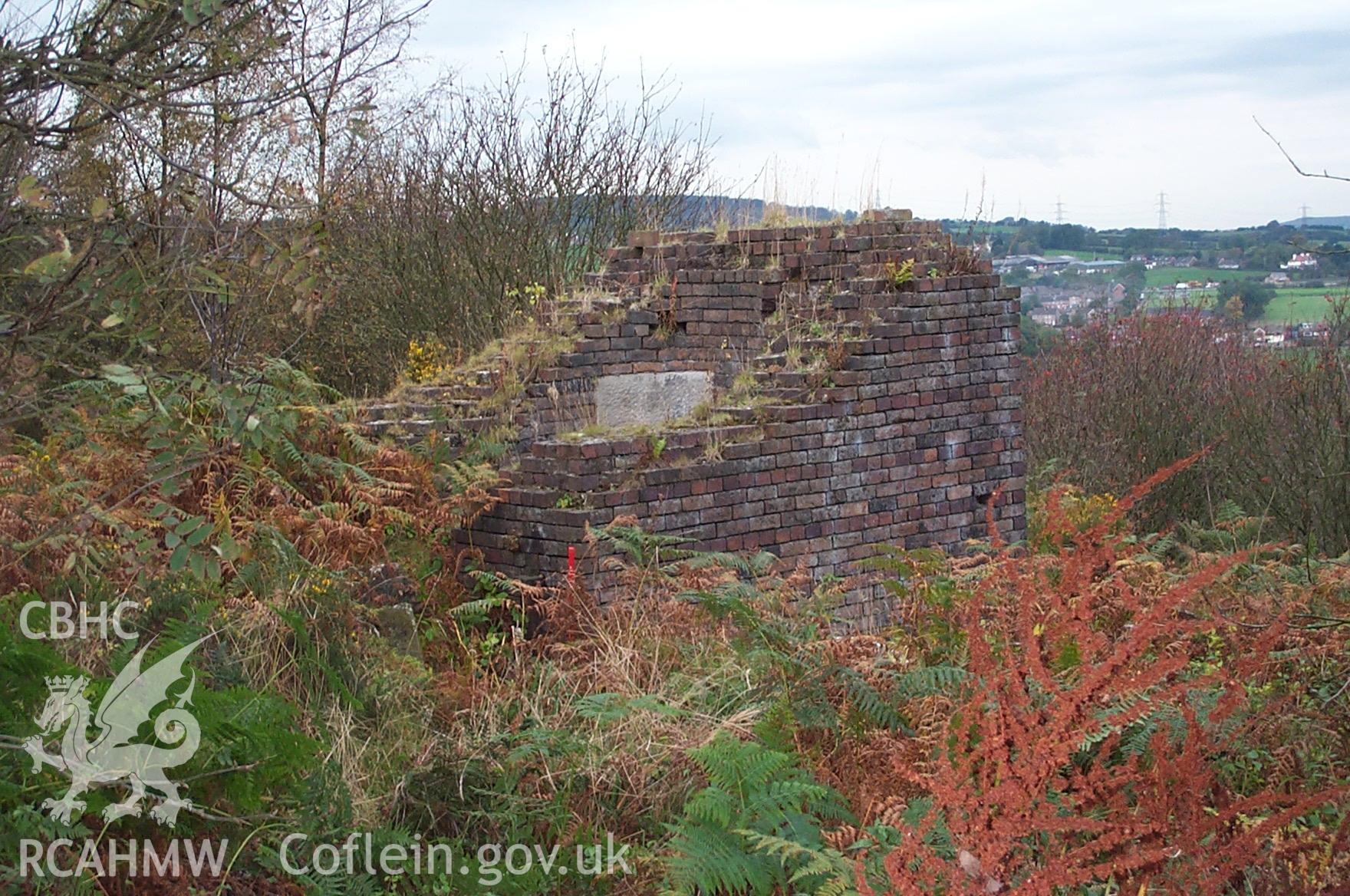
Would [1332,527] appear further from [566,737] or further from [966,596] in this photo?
[566,737]

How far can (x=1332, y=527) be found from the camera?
11383 mm

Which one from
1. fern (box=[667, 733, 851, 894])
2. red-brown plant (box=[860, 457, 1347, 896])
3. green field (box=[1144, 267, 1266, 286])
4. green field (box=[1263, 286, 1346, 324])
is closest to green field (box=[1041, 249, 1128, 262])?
green field (box=[1144, 267, 1266, 286])

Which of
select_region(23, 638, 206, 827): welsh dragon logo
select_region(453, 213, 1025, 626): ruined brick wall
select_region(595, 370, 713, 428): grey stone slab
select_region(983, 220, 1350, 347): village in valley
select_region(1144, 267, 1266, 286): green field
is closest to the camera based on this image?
select_region(23, 638, 206, 827): welsh dragon logo

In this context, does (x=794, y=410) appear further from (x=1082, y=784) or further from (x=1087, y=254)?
(x=1087, y=254)

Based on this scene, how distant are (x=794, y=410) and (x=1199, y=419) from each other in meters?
7.49

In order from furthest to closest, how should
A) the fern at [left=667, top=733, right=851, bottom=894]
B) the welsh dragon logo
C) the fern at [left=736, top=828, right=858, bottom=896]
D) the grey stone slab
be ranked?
the grey stone slab < the fern at [left=667, top=733, right=851, bottom=894] < the welsh dragon logo < the fern at [left=736, top=828, right=858, bottom=896]

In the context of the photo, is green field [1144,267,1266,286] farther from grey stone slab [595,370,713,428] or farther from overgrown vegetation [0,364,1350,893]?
overgrown vegetation [0,364,1350,893]

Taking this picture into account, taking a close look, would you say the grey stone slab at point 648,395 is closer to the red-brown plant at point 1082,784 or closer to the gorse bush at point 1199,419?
the gorse bush at point 1199,419

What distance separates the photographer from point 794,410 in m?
8.52

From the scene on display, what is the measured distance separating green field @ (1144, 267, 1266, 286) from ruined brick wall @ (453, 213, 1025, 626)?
765 cm

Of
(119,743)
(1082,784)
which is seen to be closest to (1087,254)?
(1082,784)

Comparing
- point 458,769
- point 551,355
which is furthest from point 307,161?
point 458,769

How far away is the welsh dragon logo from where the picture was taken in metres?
3.58

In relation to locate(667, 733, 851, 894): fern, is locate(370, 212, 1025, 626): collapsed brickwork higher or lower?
higher
